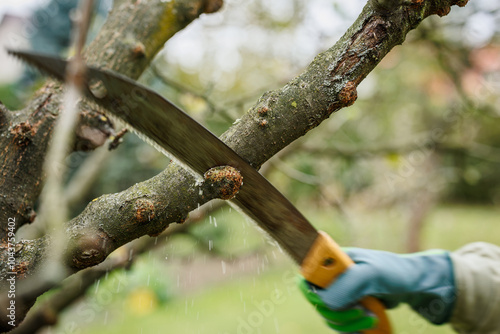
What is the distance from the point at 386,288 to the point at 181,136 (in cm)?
107

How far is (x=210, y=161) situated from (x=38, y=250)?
1.68 feet

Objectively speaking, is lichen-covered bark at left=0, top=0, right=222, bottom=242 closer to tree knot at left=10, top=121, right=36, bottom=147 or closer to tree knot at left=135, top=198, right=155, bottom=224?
tree knot at left=10, top=121, right=36, bottom=147

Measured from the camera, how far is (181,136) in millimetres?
1112

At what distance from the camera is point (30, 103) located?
1.38 meters

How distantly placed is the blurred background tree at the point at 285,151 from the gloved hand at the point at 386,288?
0.96 metres

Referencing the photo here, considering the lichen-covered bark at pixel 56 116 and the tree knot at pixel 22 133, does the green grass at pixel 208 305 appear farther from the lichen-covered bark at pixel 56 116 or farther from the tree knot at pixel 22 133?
the tree knot at pixel 22 133

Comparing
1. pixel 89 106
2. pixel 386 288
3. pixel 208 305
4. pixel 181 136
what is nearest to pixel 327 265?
pixel 386 288

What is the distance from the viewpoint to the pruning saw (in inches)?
38.9

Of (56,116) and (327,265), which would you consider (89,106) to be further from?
(327,265)

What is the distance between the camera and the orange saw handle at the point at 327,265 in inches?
58.1

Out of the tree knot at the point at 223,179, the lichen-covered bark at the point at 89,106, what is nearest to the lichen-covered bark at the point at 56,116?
the lichen-covered bark at the point at 89,106

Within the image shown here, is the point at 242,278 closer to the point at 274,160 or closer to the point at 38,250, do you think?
the point at 274,160

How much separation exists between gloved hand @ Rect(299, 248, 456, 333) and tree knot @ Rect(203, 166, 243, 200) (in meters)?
0.70

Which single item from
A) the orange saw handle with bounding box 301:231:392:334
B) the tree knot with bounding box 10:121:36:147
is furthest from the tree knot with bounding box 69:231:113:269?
the orange saw handle with bounding box 301:231:392:334
